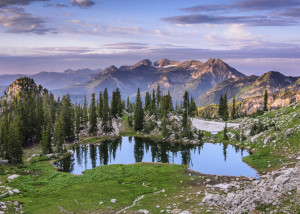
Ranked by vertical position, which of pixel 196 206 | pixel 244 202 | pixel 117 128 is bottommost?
pixel 117 128

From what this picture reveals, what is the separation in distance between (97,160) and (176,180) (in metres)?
37.7

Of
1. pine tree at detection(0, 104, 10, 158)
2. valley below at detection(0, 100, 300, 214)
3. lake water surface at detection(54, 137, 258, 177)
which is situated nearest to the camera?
valley below at detection(0, 100, 300, 214)

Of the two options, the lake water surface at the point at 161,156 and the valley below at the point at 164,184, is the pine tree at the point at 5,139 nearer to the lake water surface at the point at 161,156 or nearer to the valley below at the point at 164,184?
the valley below at the point at 164,184

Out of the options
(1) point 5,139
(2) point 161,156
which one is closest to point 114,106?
(2) point 161,156

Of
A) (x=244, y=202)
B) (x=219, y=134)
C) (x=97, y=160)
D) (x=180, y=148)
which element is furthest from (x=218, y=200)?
(x=219, y=134)

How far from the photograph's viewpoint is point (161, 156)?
8850 centimetres

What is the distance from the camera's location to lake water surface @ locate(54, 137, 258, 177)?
70.5 m

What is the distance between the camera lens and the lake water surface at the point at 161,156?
70.5 m

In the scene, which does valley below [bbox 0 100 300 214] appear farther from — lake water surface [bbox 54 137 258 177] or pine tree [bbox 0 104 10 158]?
pine tree [bbox 0 104 10 158]

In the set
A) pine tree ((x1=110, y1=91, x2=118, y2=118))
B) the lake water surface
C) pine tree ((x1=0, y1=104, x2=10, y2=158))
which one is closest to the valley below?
the lake water surface

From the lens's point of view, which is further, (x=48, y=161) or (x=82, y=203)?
(x=48, y=161)

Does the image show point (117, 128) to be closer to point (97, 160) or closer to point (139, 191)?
point (97, 160)

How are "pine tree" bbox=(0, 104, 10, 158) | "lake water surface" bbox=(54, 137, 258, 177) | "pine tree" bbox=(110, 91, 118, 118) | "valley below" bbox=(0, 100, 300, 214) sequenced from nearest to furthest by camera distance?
"valley below" bbox=(0, 100, 300, 214) < "pine tree" bbox=(0, 104, 10, 158) < "lake water surface" bbox=(54, 137, 258, 177) < "pine tree" bbox=(110, 91, 118, 118)

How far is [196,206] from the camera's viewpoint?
35969 mm
